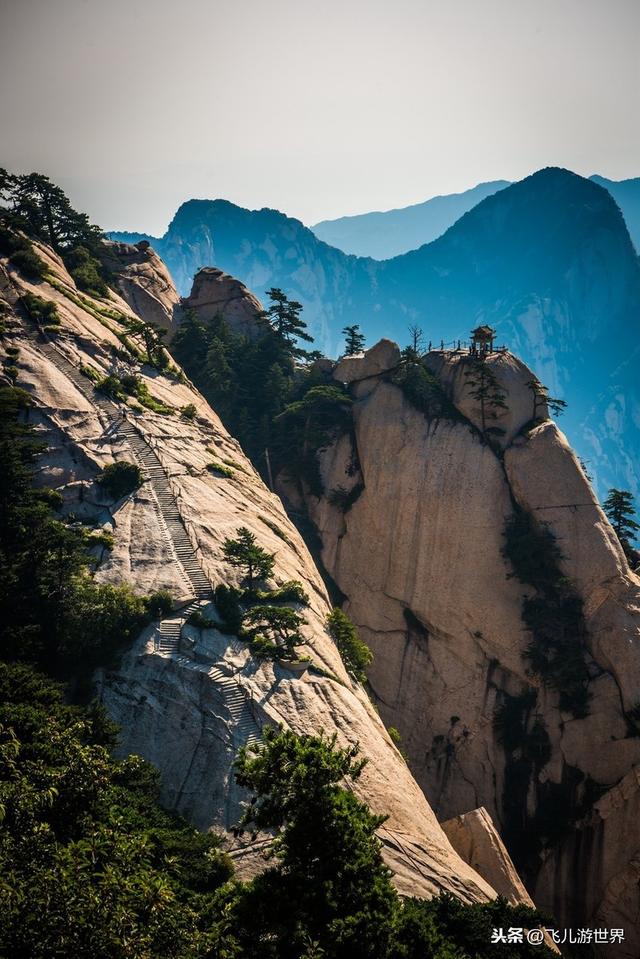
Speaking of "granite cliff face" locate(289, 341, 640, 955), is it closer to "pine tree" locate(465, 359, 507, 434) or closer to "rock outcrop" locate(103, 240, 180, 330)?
"pine tree" locate(465, 359, 507, 434)

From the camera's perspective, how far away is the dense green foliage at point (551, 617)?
163ft

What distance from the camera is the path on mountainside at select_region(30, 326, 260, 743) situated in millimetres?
34688

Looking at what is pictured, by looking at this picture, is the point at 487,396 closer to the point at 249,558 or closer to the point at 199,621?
the point at 249,558

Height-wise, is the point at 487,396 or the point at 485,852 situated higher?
the point at 487,396

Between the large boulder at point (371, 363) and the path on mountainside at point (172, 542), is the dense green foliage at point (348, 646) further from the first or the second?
the large boulder at point (371, 363)

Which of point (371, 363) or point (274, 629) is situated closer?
point (274, 629)

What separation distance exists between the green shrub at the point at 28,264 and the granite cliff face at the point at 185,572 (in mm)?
871

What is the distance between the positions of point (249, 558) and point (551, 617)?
82.1ft

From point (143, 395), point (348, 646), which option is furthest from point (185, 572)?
point (143, 395)

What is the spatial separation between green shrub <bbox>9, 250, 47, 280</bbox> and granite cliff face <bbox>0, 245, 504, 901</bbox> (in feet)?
2.86

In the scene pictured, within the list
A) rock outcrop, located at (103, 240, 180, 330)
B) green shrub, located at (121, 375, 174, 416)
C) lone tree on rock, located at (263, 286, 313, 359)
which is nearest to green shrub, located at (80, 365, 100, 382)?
green shrub, located at (121, 375, 174, 416)

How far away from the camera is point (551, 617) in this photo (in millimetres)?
51938

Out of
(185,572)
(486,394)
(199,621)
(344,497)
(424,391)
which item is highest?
(424,391)

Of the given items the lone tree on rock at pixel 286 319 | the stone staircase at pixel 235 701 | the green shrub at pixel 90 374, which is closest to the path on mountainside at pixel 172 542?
the stone staircase at pixel 235 701
